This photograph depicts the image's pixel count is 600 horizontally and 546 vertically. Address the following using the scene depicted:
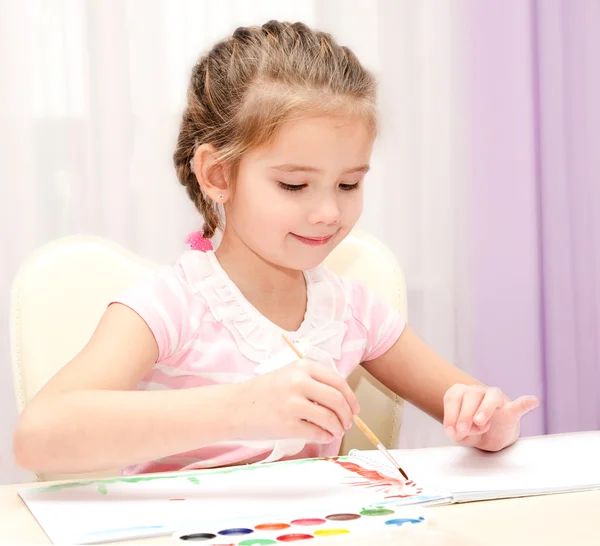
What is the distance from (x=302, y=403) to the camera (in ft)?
2.92

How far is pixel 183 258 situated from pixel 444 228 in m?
1.12

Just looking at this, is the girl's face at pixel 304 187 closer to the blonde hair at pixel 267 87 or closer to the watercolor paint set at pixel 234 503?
the blonde hair at pixel 267 87

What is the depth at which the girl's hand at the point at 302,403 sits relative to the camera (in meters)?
0.89

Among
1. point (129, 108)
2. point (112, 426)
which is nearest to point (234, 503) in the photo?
point (112, 426)

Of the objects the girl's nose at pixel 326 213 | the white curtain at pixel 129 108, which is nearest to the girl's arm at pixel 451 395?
the girl's nose at pixel 326 213

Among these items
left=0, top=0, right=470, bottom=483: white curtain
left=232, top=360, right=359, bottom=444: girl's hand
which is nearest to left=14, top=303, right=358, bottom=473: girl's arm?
left=232, top=360, right=359, bottom=444: girl's hand

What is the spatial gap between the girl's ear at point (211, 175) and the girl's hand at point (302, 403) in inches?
14.8

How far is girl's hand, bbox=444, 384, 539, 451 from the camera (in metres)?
1.02

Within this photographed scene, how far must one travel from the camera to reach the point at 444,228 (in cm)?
226

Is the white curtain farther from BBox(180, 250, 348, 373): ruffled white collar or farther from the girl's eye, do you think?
the girl's eye

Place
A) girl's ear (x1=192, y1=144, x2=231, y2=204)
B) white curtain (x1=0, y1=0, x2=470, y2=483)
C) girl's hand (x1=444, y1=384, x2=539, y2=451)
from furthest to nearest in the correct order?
white curtain (x1=0, y1=0, x2=470, y2=483) → girl's ear (x1=192, y1=144, x2=231, y2=204) → girl's hand (x1=444, y1=384, x2=539, y2=451)

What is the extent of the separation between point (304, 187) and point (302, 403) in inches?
13.2

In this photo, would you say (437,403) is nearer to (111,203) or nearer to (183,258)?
(183,258)

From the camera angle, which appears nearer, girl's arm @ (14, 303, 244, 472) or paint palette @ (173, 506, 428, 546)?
paint palette @ (173, 506, 428, 546)
